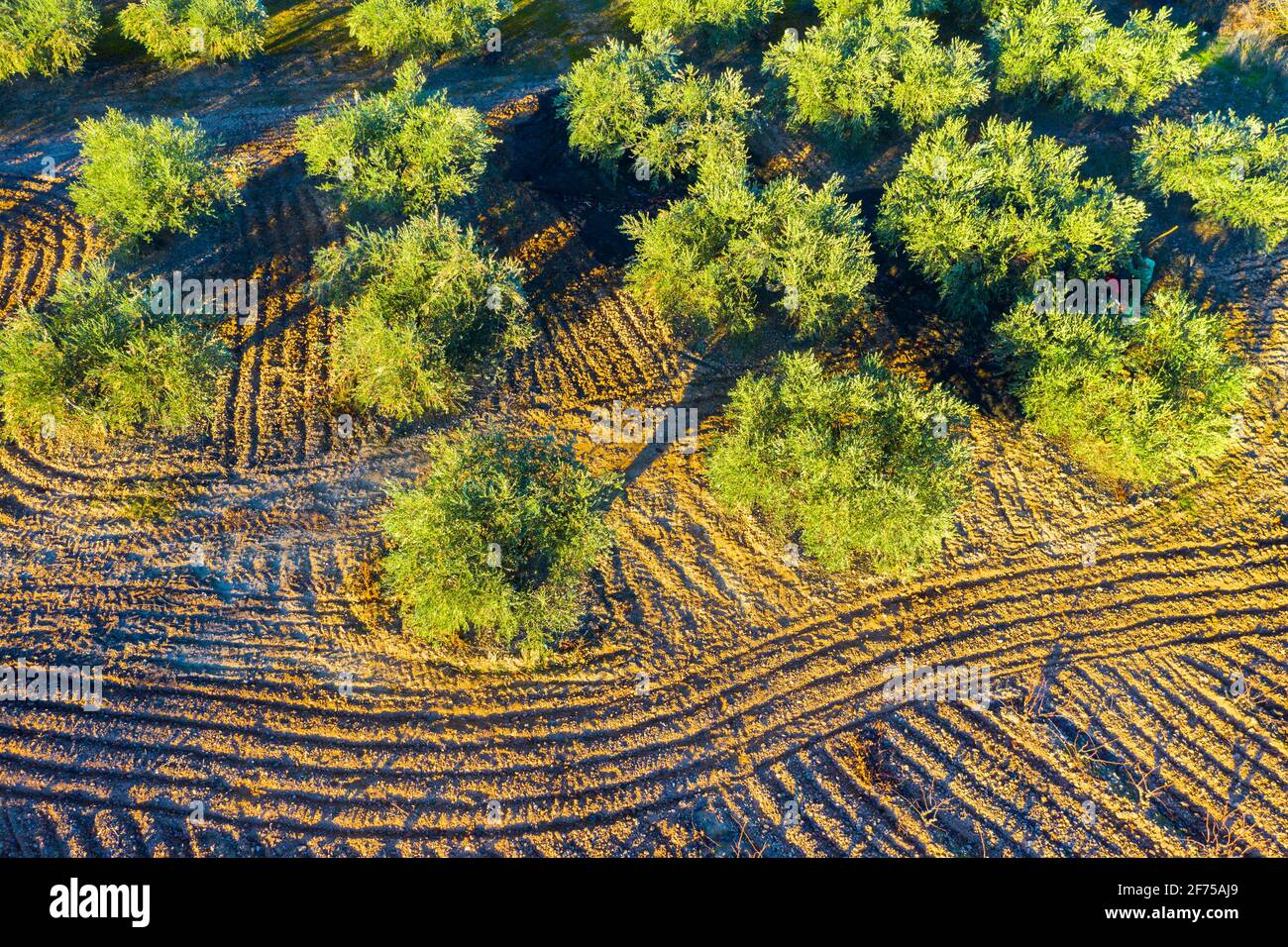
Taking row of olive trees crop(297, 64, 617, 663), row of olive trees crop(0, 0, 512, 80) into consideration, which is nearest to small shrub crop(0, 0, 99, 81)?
row of olive trees crop(0, 0, 512, 80)

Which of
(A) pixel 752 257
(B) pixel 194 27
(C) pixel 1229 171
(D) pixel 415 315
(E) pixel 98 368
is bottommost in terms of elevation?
(C) pixel 1229 171

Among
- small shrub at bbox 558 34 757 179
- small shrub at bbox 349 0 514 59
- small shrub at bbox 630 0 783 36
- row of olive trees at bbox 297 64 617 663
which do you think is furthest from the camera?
small shrub at bbox 630 0 783 36

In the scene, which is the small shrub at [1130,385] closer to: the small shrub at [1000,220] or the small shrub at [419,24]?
the small shrub at [1000,220]

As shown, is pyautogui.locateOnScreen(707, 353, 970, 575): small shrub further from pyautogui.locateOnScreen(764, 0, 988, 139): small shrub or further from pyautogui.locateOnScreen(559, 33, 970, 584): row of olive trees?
pyautogui.locateOnScreen(764, 0, 988, 139): small shrub

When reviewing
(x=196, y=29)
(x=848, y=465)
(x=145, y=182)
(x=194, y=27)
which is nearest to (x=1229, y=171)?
(x=848, y=465)

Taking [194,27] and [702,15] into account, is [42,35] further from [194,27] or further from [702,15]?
[702,15]

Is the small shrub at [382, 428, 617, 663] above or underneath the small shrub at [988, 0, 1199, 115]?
underneath
